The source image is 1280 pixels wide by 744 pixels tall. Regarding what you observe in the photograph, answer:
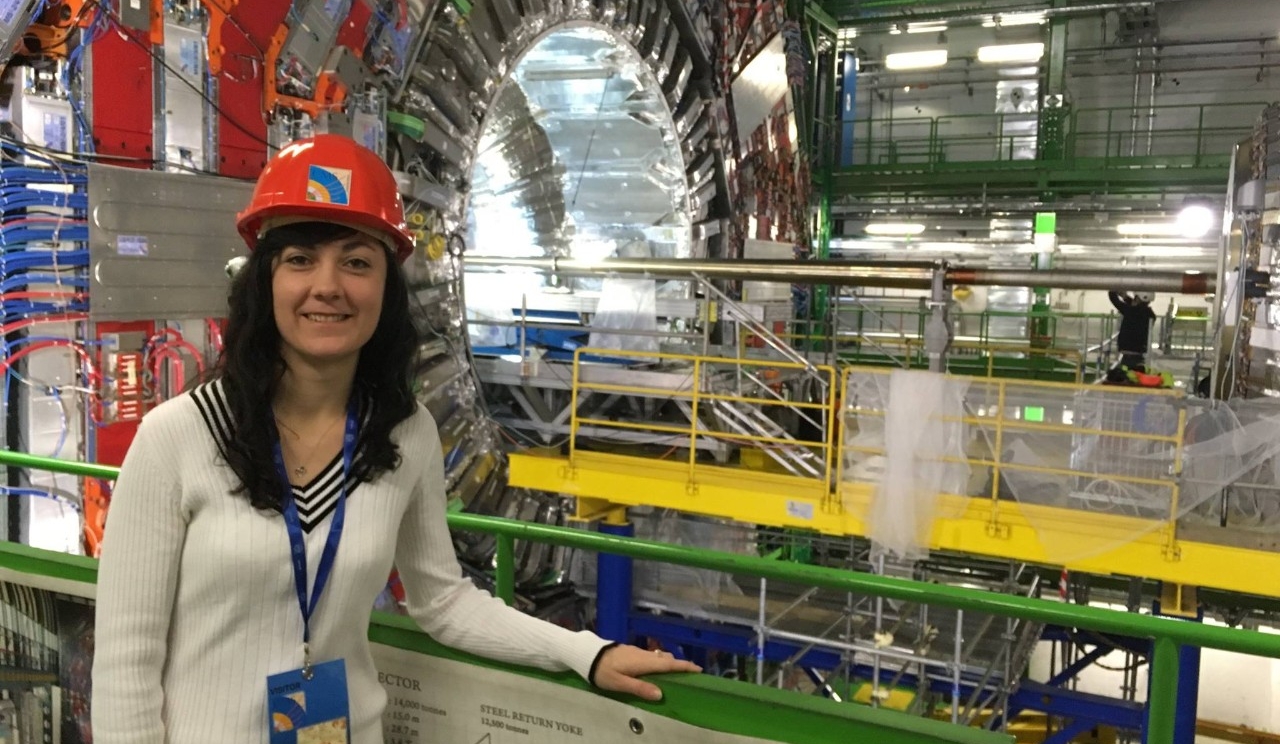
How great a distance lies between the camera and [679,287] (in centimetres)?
916

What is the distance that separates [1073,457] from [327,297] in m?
4.35

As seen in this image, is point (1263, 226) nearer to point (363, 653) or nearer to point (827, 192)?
point (363, 653)

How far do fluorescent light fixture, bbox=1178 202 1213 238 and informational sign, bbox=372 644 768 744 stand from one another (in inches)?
563

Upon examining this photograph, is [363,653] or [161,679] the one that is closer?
[161,679]

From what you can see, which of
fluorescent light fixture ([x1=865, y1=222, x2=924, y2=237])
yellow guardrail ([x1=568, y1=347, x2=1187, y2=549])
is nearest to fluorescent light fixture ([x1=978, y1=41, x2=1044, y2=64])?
fluorescent light fixture ([x1=865, y1=222, x2=924, y2=237])

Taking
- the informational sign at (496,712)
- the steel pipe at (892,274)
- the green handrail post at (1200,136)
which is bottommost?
the informational sign at (496,712)

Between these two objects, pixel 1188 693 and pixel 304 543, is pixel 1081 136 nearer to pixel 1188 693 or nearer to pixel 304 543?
pixel 1188 693

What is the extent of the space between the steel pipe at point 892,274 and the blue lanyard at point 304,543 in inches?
149

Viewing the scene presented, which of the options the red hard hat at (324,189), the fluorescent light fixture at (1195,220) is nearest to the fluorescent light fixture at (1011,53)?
the fluorescent light fixture at (1195,220)

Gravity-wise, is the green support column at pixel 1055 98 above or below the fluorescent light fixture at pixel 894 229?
above

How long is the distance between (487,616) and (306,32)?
3.79 m

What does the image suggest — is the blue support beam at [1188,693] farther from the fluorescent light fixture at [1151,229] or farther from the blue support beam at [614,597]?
the fluorescent light fixture at [1151,229]

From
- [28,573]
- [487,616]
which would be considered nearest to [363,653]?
[487,616]

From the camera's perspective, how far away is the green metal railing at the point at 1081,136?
1473 cm
